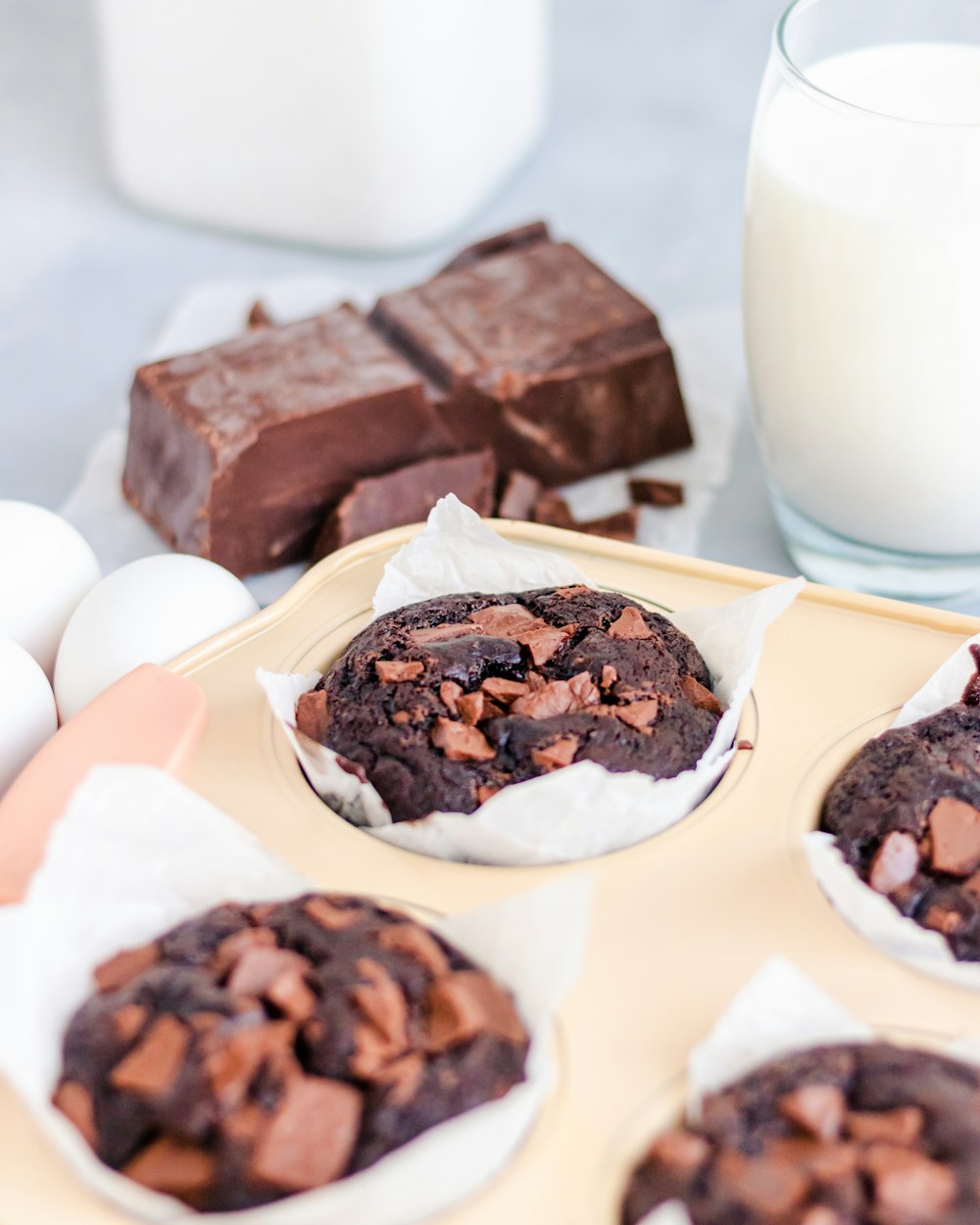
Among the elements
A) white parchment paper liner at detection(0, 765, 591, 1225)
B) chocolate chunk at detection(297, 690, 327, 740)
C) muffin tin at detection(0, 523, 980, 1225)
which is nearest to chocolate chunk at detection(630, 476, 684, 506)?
muffin tin at detection(0, 523, 980, 1225)

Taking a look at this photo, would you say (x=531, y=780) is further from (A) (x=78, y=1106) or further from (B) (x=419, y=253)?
(B) (x=419, y=253)

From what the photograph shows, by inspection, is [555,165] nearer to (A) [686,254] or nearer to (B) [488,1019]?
(A) [686,254]

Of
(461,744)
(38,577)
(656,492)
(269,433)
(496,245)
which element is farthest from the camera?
(496,245)

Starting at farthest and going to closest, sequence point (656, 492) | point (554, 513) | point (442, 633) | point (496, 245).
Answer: point (496, 245) < point (656, 492) < point (554, 513) < point (442, 633)

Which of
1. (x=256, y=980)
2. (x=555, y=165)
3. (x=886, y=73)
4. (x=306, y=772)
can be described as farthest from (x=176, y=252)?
(x=256, y=980)

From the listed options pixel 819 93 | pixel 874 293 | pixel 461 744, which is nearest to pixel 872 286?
pixel 874 293

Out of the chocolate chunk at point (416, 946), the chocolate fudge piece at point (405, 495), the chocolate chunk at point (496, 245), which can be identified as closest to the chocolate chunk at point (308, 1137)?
the chocolate chunk at point (416, 946)
